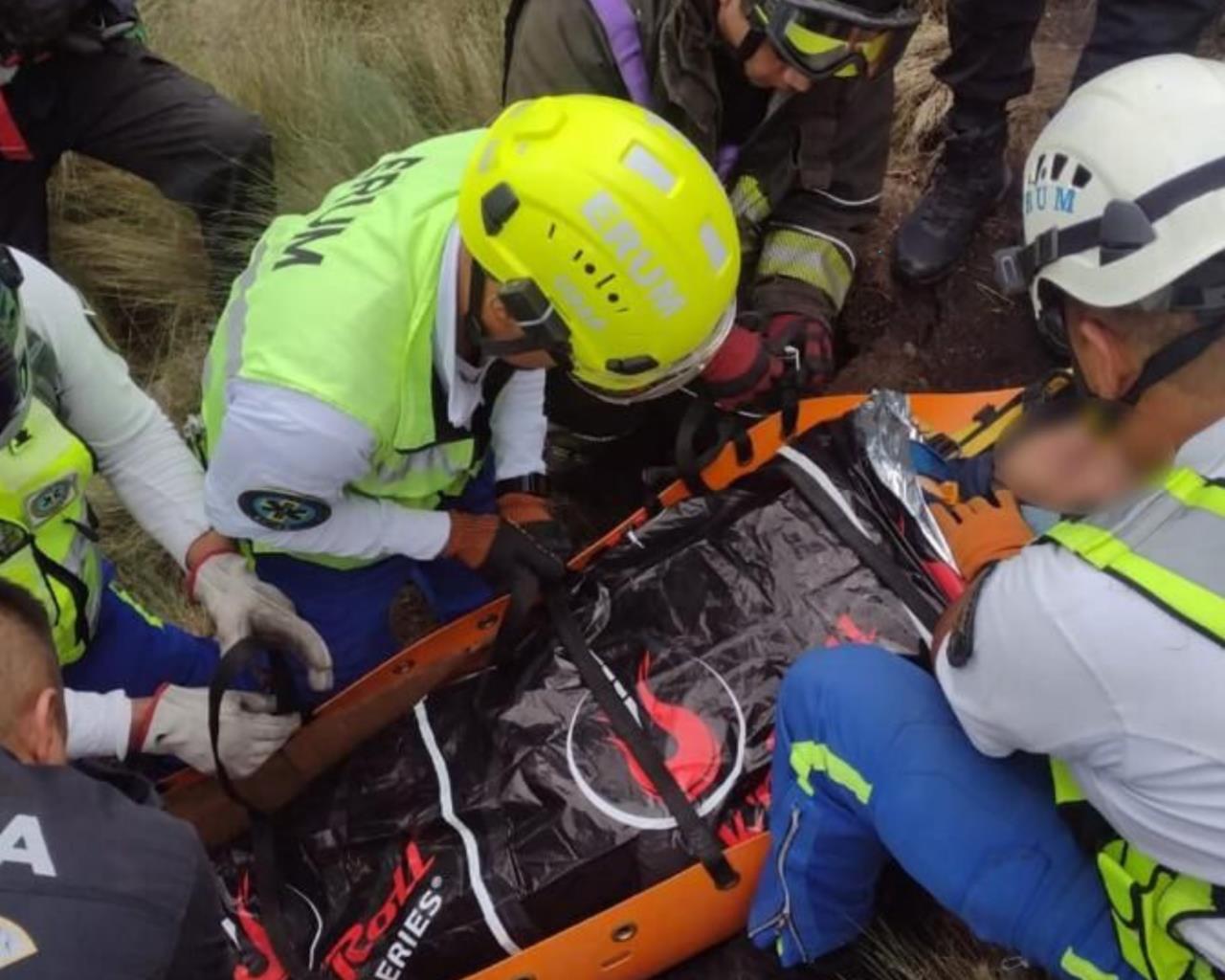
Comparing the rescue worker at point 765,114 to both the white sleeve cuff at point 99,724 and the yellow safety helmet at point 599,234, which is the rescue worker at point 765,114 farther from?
the white sleeve cuff at point 99,724

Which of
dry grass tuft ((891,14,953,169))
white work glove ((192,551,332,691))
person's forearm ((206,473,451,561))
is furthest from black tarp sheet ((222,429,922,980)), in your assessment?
dry grass tuft ((891,14,953,169))

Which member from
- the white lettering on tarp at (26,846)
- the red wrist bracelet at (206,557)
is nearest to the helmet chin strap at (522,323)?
the red wrist bracelet at (206,557)

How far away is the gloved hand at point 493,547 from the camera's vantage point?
8.90 ft

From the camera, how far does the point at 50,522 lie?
2.44m

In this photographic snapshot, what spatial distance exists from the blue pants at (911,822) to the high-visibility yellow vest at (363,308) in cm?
84

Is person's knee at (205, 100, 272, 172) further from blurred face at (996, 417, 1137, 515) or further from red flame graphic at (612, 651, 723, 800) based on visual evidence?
blurred face at (996, 417, 1137, 515)

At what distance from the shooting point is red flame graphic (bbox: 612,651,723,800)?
235 cm

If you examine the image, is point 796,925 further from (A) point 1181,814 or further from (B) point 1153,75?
(B) point 1153,75

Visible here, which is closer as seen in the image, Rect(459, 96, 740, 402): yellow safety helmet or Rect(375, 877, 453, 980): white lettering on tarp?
Rect(459, 96, 740, 402): yellow safety helmet

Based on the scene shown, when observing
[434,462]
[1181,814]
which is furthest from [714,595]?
[1181,814]

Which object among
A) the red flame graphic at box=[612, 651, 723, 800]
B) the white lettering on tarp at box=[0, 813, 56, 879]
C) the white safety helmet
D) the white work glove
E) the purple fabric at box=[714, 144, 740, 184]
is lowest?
the red flame graphic at box=[612, 651, 723, 800]

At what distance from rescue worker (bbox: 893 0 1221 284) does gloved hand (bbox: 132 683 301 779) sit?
1958 millimetres

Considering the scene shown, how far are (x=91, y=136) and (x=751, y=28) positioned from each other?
7.35 feet

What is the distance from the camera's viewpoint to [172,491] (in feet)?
8.92
